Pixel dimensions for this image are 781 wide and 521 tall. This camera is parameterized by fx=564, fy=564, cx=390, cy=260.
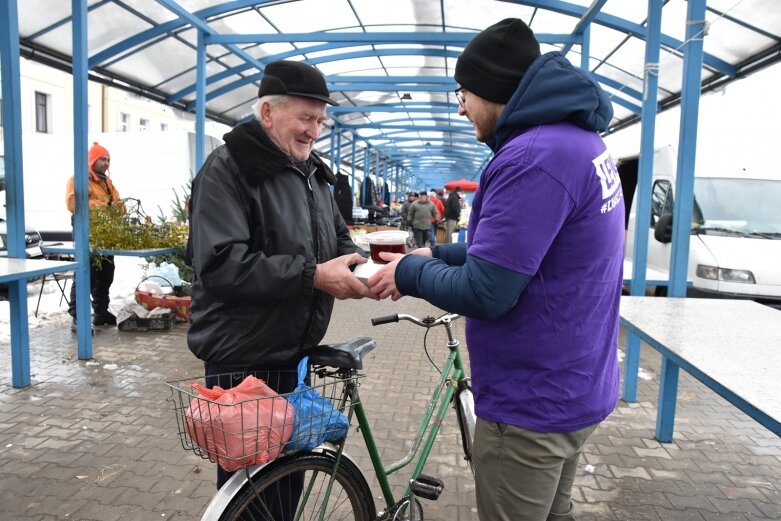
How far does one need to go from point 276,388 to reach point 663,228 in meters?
5.57

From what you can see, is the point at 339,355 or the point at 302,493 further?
the point at 302,493

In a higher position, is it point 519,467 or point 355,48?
point 355,48

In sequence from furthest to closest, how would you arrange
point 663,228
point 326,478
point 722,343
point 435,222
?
1. point 435,222
2. point 663,228
3. point 722,343
4. point 326,478

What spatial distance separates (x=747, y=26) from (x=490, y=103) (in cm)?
651

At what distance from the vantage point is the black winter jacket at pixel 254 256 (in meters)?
1.90

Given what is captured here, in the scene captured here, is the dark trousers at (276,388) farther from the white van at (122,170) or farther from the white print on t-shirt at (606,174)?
the white van at (122,170)

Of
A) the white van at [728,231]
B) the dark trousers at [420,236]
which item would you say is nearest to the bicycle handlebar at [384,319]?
the white van at [728,231]

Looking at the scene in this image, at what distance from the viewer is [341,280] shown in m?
1.94

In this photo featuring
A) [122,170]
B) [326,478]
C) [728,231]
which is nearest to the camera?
[326,478]

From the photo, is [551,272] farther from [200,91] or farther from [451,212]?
[451,212]

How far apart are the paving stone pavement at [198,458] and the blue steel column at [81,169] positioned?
0.42m

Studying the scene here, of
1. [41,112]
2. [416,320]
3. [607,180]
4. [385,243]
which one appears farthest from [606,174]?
[41,112]

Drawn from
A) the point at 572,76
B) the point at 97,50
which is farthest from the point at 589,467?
the point at 97,50

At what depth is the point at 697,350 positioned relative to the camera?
7.37ft
